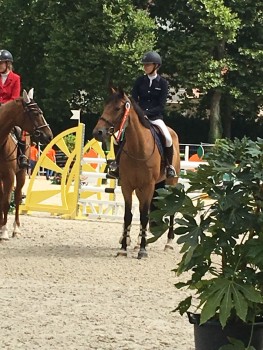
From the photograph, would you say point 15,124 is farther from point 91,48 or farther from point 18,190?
point 91,48

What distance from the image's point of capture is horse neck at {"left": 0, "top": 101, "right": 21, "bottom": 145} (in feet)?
38.9

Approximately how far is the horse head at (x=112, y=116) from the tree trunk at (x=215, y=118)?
112 feet

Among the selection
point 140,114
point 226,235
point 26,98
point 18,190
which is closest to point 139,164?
point 140,114

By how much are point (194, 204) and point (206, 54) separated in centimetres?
3859

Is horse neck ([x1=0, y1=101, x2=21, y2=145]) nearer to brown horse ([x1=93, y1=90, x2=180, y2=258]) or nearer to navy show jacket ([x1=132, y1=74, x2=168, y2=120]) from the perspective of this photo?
brown horse ([x1=93, y1=90, x2=180, y2=258])

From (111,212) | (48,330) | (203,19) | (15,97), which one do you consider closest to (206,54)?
(203,19)

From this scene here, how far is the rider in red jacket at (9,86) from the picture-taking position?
41.7ft

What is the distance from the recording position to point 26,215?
17.0m

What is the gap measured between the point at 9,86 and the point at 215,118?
33.3 metres

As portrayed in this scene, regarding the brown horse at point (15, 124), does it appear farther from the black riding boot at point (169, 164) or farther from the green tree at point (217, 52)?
the green tree at point (217, 52)

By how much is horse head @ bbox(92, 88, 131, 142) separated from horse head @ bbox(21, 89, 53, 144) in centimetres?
128

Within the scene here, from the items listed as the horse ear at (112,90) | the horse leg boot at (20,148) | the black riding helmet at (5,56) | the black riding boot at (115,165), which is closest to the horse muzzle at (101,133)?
the horse ear at (112,90)

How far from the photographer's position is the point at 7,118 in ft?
39.0

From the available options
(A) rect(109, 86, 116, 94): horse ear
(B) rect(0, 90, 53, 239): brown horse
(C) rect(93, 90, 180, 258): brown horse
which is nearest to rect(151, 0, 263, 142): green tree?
(B) rect(0, 90, 53, 239): brown horse
